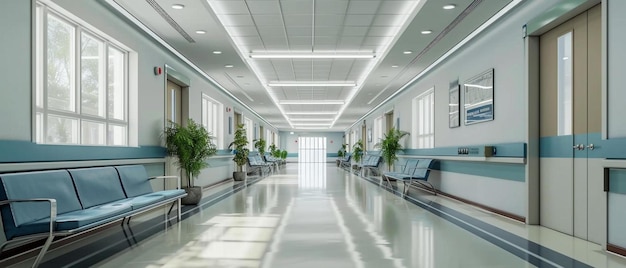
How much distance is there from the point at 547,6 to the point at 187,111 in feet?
23.4

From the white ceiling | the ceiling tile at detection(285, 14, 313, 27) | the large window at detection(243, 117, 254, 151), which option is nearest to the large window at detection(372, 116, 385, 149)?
the large window at detection(243, 117, 254, 151)

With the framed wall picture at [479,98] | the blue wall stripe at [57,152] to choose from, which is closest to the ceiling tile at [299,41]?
the framed wall picture at [479,98]

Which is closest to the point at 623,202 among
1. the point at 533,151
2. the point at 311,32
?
the point at 533,151

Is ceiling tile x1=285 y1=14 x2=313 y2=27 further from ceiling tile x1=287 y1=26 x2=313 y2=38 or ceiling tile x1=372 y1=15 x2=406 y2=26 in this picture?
ceiling tile x1=372 y1=15 x2=406 y2=26

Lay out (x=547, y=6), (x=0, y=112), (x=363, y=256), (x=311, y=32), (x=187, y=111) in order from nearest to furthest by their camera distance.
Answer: (x=0, y=112) < (x=363, y=256) < (x=547, y=6) < (x=311, y=32) < (x=187, y=111)

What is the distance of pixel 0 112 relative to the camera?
3.43 m

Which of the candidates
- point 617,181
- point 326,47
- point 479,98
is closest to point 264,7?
point 326,47

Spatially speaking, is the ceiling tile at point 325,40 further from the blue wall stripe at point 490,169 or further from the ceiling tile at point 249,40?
the blue wall stripe at point 490,169

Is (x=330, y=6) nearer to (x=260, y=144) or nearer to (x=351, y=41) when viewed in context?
(x=351, y=41)

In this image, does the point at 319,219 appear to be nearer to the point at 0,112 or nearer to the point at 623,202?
the point at 623,202

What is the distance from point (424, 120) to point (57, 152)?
8673 mm

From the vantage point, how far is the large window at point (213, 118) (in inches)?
442

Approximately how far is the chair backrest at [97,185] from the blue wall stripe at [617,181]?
5.05 meters

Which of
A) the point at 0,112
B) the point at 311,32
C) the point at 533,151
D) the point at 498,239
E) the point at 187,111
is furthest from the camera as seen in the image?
the point at 187,111
